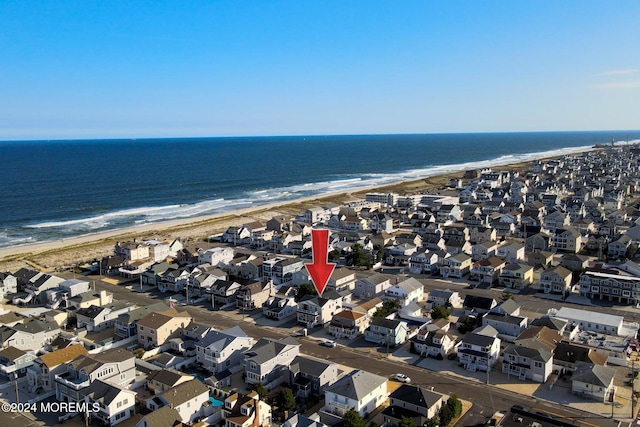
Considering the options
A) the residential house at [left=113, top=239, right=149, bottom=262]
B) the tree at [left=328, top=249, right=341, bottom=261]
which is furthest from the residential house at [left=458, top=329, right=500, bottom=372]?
the residential house at [left=113, top=239, right=149, bottom=262]

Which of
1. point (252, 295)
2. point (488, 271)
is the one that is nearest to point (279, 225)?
point (252, 295)

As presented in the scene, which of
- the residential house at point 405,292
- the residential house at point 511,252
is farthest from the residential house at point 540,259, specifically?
the residential house at point 405,292

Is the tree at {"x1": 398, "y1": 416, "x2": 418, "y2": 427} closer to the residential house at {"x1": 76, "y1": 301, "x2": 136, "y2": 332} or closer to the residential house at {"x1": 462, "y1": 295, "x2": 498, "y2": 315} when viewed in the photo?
the residential house at {"x1": 462, "y1": 295, "x2": 498, "y2": 315}

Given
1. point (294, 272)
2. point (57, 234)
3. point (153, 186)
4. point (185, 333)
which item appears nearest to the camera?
point (185, 333)

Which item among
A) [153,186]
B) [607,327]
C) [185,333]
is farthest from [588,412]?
[153,186]

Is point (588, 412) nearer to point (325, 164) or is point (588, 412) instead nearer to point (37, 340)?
point (37, 340)
